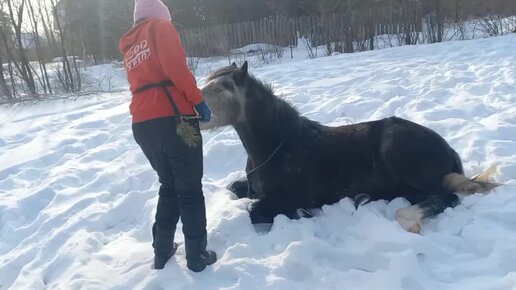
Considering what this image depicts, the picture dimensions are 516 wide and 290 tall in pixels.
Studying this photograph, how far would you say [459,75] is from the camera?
7.90 m

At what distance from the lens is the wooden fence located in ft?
51.0

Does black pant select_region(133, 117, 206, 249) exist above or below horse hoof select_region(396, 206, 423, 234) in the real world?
above

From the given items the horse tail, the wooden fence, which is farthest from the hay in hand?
the wooden fence

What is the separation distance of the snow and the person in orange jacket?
0.41 meters

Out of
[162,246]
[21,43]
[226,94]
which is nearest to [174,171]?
[162,246]

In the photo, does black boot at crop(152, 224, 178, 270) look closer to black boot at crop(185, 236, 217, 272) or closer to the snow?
Answer: the snow

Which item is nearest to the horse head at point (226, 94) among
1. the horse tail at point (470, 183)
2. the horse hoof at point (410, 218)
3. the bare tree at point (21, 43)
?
the horse hoof at point (410, 218)

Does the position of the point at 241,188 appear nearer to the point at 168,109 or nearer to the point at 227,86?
the point at 227,86

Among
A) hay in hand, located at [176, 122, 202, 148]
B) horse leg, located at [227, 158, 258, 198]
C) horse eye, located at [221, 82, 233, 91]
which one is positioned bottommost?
horse leg, located at [227, 158, 258, 198]

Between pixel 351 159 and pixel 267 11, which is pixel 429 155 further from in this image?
pixel 267 11

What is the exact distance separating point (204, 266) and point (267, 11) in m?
27.4

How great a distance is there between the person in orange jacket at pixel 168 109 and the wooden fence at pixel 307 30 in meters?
13.2

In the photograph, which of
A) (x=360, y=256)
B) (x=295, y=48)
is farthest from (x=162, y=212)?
(x=295, y=48)

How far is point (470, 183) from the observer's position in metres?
3.62
